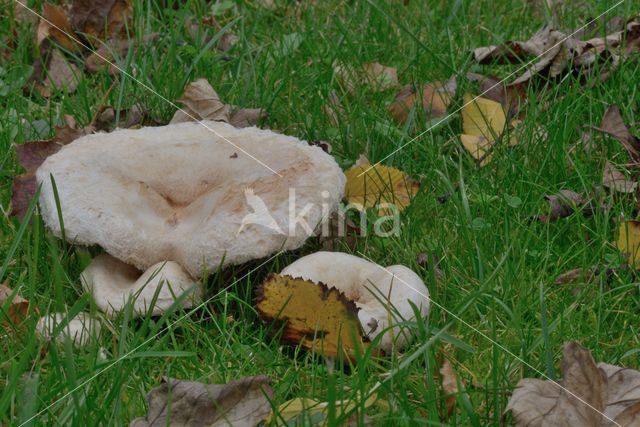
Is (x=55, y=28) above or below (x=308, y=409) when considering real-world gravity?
above

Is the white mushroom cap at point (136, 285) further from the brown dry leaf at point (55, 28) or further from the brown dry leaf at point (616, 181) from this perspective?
the brown dry leaf at point (55, 28)

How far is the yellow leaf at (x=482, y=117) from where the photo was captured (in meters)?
3.34

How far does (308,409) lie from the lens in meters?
2.00

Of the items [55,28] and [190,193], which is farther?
[55,28]

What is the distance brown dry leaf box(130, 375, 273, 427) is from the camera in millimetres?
2031

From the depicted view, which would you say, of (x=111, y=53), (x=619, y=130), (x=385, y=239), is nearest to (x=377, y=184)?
(x=385, y=239)

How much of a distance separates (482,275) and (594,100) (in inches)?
43.2

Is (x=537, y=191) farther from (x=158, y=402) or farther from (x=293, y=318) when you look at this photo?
(x=158, y=402)

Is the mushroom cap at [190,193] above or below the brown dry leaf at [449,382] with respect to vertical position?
above

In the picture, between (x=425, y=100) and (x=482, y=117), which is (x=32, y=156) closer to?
(x=425, y=100)

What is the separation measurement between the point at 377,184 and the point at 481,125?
2.00 ft

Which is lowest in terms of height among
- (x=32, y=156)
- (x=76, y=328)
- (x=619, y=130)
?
(x=76, y=328)

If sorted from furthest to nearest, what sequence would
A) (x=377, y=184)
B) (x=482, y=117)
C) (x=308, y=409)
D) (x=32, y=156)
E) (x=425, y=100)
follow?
1. (x=425, y=100)
2. (x=482, y=117)
3. (x=32, y=156)
4. (x=377, y=184)
5. (x=308, y=409)

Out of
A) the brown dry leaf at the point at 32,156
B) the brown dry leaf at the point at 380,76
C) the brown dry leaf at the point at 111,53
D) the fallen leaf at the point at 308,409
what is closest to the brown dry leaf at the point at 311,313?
the fallen leaf at the point at 308,409
